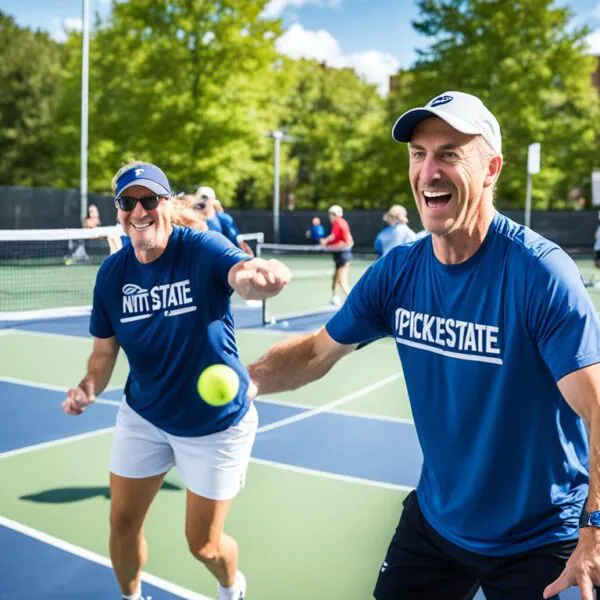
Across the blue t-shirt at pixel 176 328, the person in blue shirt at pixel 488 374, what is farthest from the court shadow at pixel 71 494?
the person in blue shirt at pixel 488 374

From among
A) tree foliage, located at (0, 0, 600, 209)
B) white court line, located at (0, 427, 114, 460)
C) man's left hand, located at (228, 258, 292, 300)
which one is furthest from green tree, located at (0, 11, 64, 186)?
man's left hand, located at (228, 258, 292, 300)

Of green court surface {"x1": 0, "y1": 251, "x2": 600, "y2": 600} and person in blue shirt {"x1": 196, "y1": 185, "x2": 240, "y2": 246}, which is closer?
green court surface {"x1": 0, "y1": 251, "x2": 600, "y2": 600}

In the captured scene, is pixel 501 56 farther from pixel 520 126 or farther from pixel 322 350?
pixel 322 350

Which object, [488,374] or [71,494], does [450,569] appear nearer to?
[488,374]

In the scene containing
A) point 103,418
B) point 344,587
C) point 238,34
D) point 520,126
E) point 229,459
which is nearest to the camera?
point 229,459

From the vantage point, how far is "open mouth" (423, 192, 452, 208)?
265cm

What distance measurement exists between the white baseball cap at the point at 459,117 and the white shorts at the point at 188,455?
191cm

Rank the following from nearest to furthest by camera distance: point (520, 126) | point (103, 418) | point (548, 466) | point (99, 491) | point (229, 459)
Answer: point (548, 466), point (229, 459), point (99, 491), point (103, 418), point (520, 126)

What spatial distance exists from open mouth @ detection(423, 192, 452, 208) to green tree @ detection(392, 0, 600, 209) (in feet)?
124

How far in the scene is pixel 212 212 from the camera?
458 inches

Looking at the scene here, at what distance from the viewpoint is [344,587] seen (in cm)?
464

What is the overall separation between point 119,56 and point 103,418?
30.6 metres

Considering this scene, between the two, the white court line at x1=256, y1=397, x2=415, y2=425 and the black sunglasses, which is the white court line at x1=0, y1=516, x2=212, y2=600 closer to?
the black sunglasses

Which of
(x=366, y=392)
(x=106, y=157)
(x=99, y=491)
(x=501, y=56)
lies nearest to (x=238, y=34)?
(x=106, y=157)
